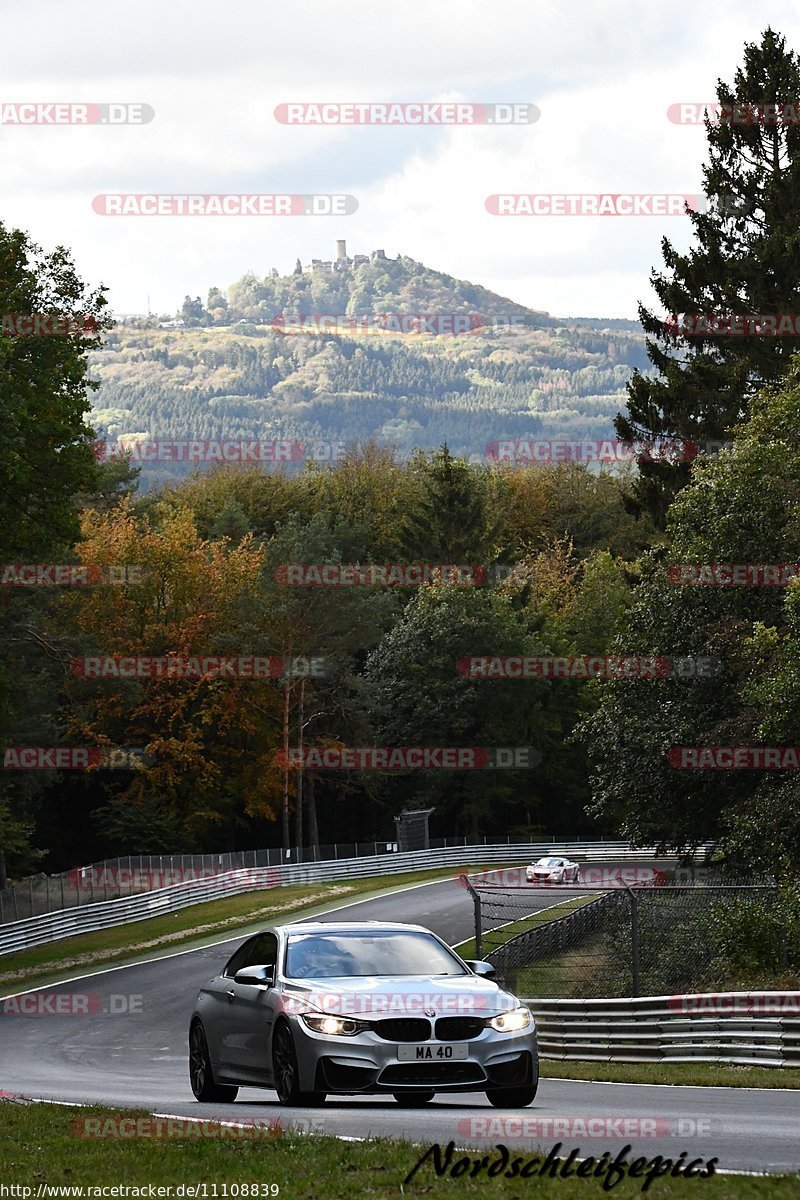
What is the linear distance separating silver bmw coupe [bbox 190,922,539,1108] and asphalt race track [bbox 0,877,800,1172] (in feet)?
0.79

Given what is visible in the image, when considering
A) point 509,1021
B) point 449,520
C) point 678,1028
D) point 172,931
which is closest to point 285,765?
point 449,520

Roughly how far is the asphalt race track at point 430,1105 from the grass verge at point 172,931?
10.7 metres

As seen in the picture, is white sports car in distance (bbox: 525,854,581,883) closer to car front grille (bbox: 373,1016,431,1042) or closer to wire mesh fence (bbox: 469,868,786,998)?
wire mesh fence (bbox: 469,868,786,998)

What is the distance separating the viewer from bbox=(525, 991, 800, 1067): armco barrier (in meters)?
17.2

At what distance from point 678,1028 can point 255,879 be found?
45.0 meters

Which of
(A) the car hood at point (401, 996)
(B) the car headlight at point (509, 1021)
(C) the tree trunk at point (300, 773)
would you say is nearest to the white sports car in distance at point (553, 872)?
(C) the tree trunk at point (300, 773)

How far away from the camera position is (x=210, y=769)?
2936 inches

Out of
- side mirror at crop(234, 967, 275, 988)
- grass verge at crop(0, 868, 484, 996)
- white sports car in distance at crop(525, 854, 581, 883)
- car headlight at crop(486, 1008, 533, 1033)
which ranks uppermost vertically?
side mirror at crop(234, 967, 275, 988)

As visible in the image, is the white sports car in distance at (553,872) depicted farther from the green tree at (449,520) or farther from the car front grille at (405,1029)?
the car front grille at (405,1029)

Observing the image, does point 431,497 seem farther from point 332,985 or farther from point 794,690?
point 332,985

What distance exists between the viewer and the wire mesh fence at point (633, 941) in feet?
Answer: 70.2

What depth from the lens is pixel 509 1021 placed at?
1233cm

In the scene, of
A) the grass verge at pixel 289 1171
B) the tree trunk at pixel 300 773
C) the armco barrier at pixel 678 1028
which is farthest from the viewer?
the tree trunk at pixel 300 773

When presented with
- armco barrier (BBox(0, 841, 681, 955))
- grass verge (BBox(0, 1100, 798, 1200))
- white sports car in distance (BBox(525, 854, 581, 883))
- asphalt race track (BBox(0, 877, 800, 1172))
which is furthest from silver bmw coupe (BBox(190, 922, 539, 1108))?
white sports car in distance (BBox(525, 854, 581, 883))
